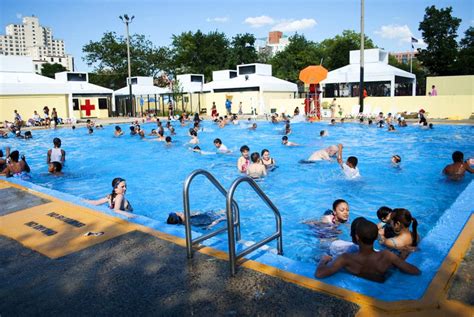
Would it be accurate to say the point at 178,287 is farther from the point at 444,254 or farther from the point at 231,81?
the point at 231,81

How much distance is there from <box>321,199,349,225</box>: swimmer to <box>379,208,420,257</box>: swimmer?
0.96 m

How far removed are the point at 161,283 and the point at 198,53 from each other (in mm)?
62843

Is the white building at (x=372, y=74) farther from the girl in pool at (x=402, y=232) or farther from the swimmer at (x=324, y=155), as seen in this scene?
the girl in pool at (x=402, y=232)

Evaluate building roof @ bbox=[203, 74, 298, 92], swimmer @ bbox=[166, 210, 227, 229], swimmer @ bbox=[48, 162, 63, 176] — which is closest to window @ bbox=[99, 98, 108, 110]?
building roof @ bbox=[203, 74, 298, 92]

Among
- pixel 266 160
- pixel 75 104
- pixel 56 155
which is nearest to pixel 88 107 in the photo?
pixel 75 104

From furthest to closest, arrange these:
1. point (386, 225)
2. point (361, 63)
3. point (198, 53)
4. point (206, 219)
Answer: point (198, 53) → point (361, 63) → point (206, 219) → point (386, 225)

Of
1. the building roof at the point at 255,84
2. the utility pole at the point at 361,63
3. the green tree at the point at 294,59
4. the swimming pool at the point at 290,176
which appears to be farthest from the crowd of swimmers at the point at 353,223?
the green tree at the point at 294,59

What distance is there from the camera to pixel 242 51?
65062 millimetres

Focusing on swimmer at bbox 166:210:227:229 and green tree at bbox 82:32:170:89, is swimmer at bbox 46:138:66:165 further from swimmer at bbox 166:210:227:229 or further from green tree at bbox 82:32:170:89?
green tree at bbox 82:32:170:89

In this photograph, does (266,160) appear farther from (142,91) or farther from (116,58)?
(116,58)

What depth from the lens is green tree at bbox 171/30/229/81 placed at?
203 feet

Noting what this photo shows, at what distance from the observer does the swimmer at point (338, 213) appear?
5988 mm

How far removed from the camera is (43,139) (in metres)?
21.1

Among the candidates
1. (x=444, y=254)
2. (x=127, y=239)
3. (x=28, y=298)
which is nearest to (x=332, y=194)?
(x=444, y=254)
